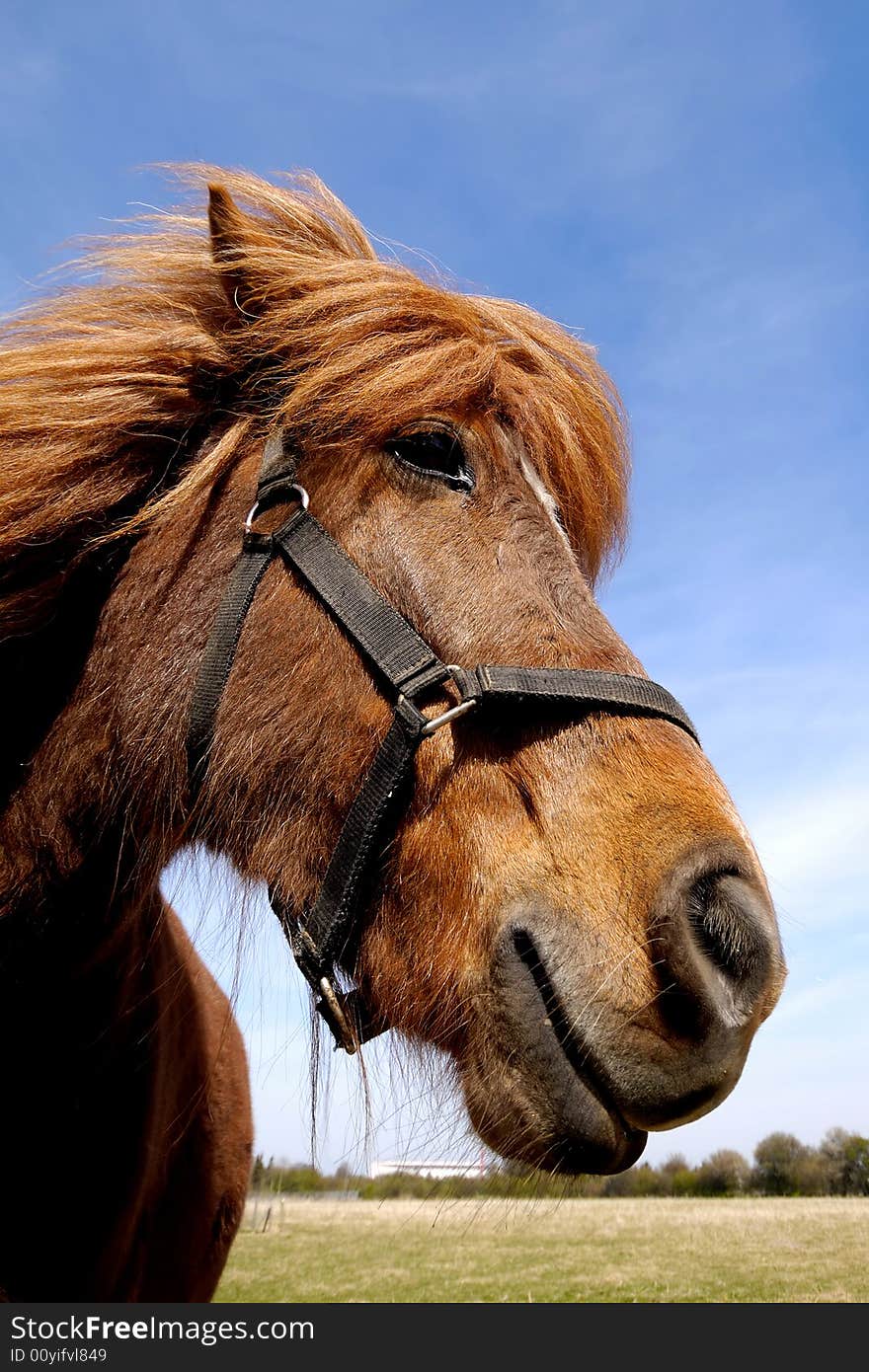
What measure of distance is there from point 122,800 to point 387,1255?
13208 millimetres

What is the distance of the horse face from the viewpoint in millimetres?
1846

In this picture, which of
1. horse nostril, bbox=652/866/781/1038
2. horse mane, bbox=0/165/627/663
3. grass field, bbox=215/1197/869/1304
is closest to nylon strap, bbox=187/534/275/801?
horse mane, bbox=0/165/627/663

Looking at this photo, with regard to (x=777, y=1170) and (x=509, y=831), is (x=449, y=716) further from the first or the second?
(x=777, y=1170)

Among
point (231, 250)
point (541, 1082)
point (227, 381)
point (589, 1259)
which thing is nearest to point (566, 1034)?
point (541, 1082)

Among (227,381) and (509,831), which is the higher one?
(227,381)

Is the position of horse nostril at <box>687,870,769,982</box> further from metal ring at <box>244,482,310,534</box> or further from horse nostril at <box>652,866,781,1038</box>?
metal ring at <box>244,482,310,534</box>

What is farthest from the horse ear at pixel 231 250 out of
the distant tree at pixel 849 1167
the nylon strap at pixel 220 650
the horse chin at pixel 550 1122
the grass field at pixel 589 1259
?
the distant tree at pixel 849 1167

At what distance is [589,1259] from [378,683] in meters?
12.0

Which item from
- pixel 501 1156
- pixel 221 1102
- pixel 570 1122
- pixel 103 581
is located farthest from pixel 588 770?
pixel 221 1102

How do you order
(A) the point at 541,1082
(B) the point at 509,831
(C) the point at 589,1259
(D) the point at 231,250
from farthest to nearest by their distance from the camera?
(C) the point at 589,1259, (D) the point at 231,250, (B) the point at 509,831, (A) the point at 541,1082

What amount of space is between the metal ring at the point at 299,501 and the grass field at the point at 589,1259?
384 cm

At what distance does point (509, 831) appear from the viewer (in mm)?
2053

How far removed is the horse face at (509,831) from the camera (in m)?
1.85

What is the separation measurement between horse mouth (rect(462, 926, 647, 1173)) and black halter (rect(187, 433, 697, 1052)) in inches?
16.4
